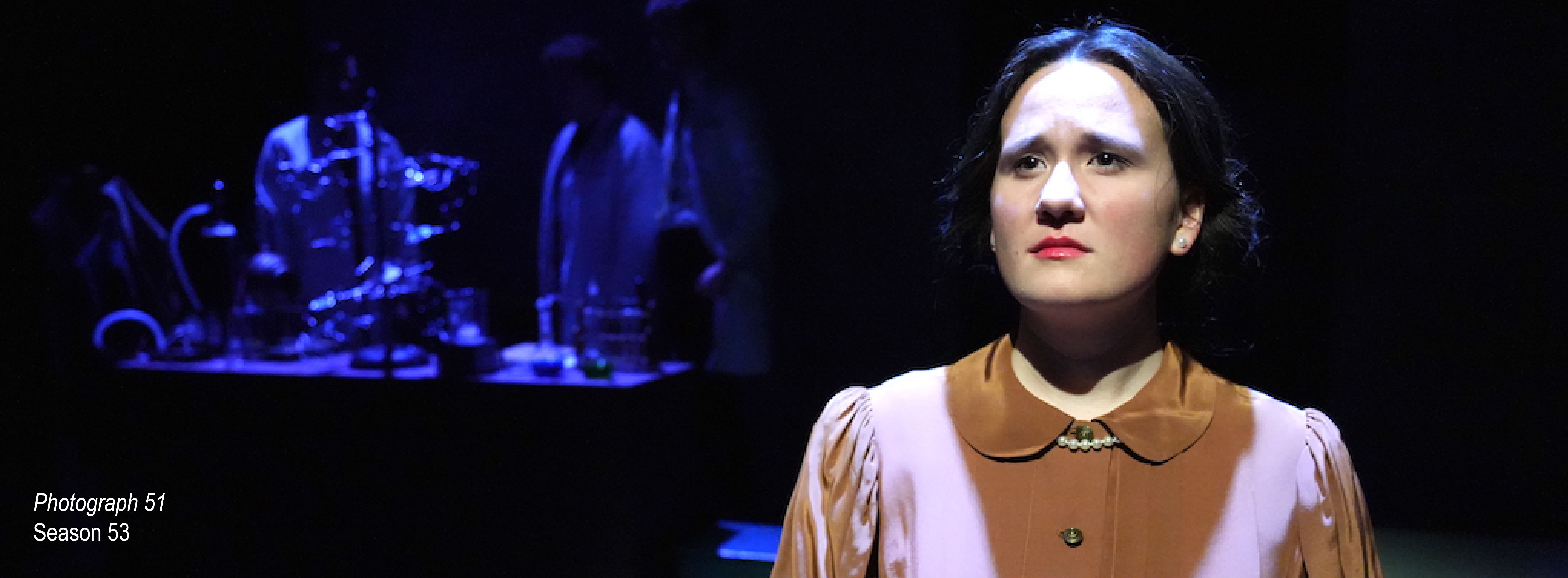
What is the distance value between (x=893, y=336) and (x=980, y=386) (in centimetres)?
74

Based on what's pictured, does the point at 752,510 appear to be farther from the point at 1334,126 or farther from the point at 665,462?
the point at 1334,126

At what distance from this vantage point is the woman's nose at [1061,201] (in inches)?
48.2

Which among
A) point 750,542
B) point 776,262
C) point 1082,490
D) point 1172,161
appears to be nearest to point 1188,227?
point 1172,161

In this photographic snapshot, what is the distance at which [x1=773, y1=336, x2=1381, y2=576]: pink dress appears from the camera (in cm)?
126

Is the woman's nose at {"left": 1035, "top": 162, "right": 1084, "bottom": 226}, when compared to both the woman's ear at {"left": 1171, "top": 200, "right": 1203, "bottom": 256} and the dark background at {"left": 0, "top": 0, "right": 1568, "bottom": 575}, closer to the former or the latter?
the woman's ear at {"left": 1171, "top": 200, "right": 1203, "bottom": 256}

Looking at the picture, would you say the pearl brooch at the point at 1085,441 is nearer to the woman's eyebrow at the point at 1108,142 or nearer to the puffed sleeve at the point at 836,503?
the puffed sleeve at the point at 836,503

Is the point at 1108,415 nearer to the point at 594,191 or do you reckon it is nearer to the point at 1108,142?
the point at 1108,142

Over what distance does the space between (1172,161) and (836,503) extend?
0.61 meters

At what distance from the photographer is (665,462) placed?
7.36 feet

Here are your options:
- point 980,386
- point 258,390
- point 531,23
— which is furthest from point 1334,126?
point 258,390

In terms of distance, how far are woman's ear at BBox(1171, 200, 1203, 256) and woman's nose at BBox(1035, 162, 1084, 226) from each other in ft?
0.59

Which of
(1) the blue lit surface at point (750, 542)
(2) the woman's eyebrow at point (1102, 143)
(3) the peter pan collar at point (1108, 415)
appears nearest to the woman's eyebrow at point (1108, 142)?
(2) the woman's eyebrow at point (1102, 143)

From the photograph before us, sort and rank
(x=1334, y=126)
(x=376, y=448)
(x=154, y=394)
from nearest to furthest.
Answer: (x=1334, y=126), (x=376, y=448), (x=154, y=394)

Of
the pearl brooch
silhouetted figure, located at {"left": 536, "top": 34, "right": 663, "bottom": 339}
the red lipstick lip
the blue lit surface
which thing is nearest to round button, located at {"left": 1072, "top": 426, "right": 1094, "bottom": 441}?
the pearl brooch
